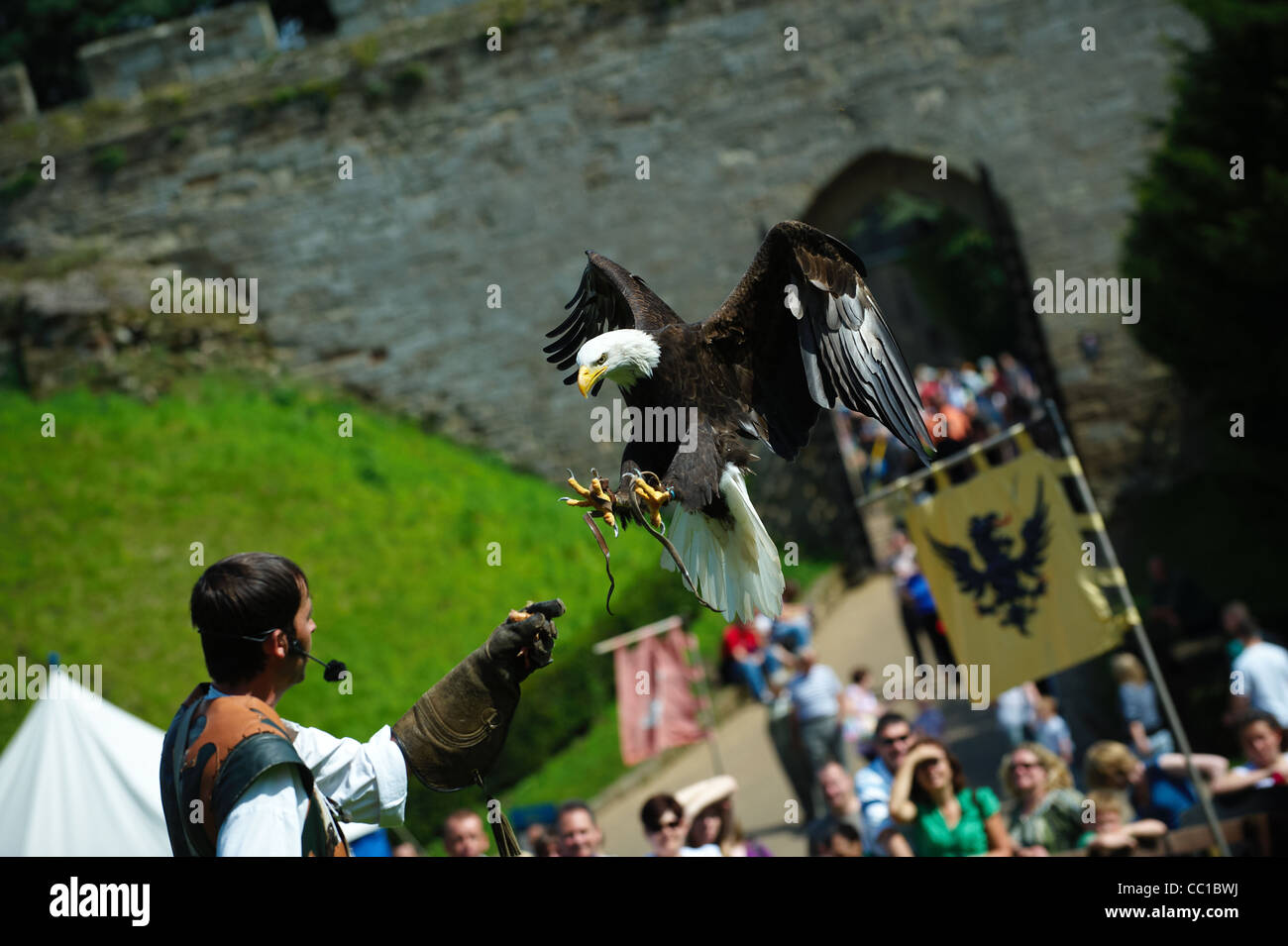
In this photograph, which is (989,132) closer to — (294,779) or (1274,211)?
(1274,211)

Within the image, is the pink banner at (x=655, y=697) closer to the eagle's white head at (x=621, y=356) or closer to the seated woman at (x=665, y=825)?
the seated woman at (x=665, y=825)

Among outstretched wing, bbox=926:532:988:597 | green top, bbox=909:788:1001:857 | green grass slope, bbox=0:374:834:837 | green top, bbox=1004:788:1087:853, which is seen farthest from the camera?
green grass slope, bbox=0:374:834:837

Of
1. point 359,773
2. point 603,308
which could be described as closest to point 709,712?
point 603,308

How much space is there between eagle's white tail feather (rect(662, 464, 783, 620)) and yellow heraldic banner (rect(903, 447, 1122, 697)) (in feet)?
12.2

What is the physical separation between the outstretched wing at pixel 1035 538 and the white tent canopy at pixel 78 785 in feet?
14.9

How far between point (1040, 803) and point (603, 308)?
3.19m

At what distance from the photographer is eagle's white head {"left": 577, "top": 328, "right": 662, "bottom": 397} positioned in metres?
2.98

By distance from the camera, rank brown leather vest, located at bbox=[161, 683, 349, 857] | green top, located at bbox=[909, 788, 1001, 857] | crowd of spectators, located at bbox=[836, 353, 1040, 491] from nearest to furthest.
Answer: brown leather vest, located at bbox=[161, 683, 349, 857] → green top, located at bbox=[909, 788, 1001, 857] → crowd of spectators, located at bbox=[836, 353, 1040, 491]

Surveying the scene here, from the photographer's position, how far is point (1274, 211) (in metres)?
10.5

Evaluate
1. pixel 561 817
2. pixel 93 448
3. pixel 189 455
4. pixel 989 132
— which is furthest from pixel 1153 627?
pixel 93 448

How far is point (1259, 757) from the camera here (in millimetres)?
5293

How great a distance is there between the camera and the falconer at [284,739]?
2074 mm

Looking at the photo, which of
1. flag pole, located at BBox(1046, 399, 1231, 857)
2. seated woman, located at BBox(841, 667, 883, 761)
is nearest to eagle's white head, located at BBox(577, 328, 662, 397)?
flag pole, located at BBox(1046, 399, 1231, 857)

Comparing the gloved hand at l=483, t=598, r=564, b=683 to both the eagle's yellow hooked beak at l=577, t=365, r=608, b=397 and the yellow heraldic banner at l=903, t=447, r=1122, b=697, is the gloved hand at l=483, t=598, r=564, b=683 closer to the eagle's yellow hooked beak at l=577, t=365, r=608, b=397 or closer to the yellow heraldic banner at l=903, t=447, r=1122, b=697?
the eagle's yellow hooked beak at l=577, t=365, r=608, b=397
